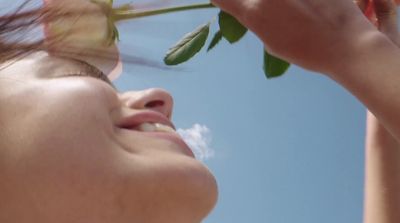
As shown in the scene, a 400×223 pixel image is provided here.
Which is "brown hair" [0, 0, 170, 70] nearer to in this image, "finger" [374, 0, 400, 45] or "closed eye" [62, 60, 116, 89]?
"closed eye" [62, 60, 116, 89]

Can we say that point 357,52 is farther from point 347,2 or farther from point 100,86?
point 100,86

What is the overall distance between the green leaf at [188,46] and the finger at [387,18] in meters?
0.34

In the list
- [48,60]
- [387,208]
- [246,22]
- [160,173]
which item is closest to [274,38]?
[246,22]

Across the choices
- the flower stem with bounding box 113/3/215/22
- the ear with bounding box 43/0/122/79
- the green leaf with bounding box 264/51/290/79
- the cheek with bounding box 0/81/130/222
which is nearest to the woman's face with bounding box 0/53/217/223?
the cheek with bounding box 0/81/130/222

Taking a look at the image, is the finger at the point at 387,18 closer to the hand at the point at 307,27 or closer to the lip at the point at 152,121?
the hand at the point at 307,27

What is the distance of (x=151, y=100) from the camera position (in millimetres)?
830

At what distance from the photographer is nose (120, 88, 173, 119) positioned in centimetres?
81

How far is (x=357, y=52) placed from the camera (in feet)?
2.02

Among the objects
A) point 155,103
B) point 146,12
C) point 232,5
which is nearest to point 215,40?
point 146,12

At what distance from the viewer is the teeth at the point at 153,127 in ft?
2.57

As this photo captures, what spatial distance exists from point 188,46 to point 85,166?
1.49ft

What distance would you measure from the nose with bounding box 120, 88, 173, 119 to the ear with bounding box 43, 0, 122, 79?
94 millimetres

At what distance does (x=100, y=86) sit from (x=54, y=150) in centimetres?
12

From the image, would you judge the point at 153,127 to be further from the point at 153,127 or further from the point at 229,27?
the point at 229,27
